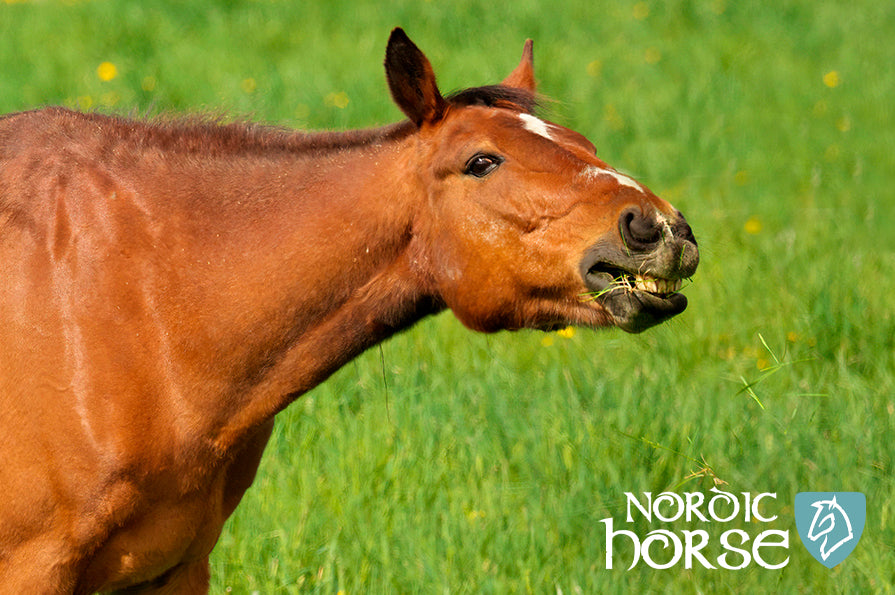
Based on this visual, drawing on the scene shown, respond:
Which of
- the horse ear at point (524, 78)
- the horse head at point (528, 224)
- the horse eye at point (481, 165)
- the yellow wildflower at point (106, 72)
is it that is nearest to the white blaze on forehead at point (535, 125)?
the horse head at point (528, 224)

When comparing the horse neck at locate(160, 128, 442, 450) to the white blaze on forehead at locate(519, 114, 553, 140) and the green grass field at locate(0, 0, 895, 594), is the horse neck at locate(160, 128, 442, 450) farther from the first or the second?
the green grass field at locate(0, 0, 895, 594)

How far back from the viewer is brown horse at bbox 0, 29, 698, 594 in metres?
2.79

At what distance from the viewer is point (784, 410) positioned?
4.89 m

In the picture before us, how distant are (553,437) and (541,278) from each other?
6.06 ft

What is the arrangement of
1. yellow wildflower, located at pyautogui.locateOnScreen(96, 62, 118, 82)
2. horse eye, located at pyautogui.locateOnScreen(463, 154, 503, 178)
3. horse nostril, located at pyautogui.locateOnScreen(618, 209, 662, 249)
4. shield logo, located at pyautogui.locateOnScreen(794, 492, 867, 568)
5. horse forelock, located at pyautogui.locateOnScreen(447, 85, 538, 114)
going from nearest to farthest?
horse nostril, located at pyautogui.locateOnScreen(618, 209, 662, 249) → horse eye, located at pyautogui.locateOnScreen(463, 154, 503, 178) → horse forelock, located at pyautogui.locateOnScreen(447, 85, 538, 114) → shield logo, located at pyautogui.locateOnScreen(794, 492, 867, 568) → yellow wildflower, located at pyautogui.locateOnScreen(96, 62, 118, 82)

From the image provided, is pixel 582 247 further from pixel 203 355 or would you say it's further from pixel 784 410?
pixel 784 410

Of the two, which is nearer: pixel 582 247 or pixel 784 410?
pixel 582 247

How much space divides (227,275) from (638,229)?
44.7 inches

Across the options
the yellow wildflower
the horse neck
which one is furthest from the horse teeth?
the yellow wildflower

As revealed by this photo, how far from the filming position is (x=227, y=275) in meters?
2.98

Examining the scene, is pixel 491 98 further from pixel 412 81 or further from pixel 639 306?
pixel 639 306

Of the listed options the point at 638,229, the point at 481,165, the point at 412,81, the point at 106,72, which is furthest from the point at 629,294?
the point at 106,72

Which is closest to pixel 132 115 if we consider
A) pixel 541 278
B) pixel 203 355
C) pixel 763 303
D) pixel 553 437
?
pixel 203 355

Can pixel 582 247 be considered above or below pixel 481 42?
below
